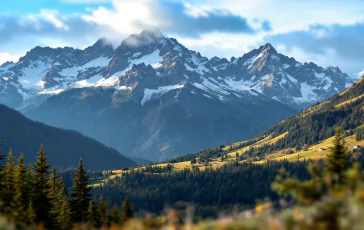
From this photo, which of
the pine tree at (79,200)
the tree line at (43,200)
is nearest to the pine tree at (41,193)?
the tree line at (43,200)

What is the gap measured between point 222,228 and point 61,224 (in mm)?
51437

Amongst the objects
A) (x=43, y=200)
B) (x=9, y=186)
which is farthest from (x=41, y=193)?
(x=9, y=186)

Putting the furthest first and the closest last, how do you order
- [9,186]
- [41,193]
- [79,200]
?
1. [79,200]
2. [41,193]
3. [9,186]

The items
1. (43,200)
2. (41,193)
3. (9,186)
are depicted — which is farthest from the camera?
(41,193)

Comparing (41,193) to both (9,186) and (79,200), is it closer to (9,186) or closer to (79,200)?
(79,200)

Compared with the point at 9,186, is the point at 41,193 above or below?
below

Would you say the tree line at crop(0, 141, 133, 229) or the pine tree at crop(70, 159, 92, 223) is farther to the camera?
the pine tree at crop(70, 159, 92, 223)

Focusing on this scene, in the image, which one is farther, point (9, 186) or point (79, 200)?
point (79, 200)

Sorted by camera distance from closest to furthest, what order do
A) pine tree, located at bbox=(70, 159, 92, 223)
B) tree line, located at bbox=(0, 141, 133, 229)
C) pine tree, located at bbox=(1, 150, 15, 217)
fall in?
pine tree, located at bbox=(1, 150, 15, 217) < tree line, located at bbox=(0, 141, 133, 229) < pine tree, located at bbox=(70, 159, 92, 223)

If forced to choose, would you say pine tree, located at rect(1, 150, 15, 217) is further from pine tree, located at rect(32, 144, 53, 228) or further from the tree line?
pine tree, located at rect(32, 144, 53, 228)

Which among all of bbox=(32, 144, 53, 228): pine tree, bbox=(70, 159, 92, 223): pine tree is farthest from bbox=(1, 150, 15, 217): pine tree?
bbox=(70, 159, 92, 223): pine tree

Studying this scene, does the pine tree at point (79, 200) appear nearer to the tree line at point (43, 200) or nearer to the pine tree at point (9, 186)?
the tree line at point (43, 200)

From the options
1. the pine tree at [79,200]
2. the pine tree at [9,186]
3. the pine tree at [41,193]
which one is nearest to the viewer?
the pine tree at [9,186]

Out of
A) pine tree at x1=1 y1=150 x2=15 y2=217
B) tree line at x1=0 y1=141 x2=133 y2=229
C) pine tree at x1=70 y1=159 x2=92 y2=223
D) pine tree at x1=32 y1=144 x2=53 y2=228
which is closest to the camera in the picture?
pine tree at x1=1 y1=150 x2=15 y2=217
